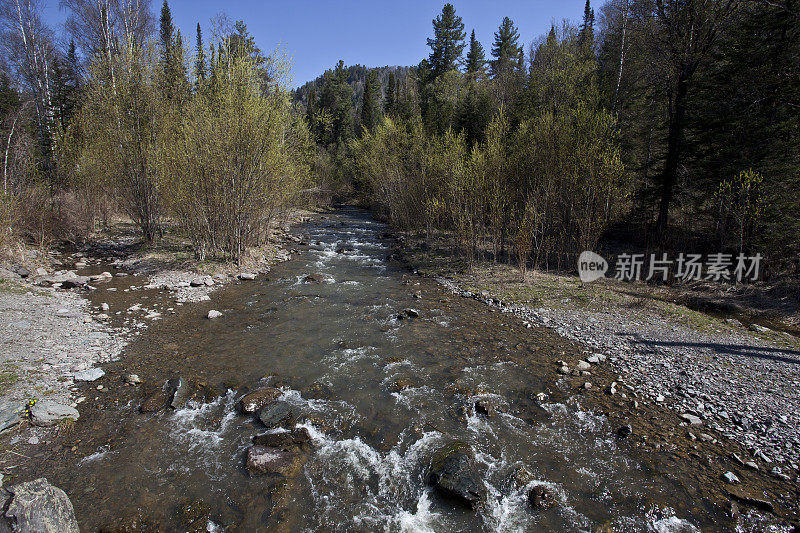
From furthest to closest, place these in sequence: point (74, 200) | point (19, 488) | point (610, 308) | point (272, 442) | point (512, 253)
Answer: point (512, 253) < point (74, 200) < point (610, 308) < point (272, 442) < point (19, 488)

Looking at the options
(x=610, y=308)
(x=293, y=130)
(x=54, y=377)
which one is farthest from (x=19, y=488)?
(x=293, y=130)

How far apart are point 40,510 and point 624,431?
7641 mm

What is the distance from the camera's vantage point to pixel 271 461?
5109 mm

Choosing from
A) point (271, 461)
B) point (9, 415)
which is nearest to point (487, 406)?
point (271, 461)

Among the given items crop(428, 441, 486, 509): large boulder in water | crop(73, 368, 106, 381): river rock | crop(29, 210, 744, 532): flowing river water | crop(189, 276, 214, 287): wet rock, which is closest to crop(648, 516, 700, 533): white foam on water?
crop(29, 210, 744, 532): flowing river water

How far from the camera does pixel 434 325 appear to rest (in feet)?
33.9

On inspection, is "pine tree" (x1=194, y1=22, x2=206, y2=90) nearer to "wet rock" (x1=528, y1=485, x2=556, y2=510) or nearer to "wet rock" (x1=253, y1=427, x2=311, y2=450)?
"wet rock" (x1=253, y1=427, x2=311, y2=450)

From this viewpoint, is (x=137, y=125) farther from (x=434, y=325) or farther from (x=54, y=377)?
(x=434, y=325)

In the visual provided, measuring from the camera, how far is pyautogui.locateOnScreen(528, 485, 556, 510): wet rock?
4.61m

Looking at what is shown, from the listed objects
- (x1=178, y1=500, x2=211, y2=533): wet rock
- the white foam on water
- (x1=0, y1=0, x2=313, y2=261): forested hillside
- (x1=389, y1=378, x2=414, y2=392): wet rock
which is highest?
(x1=0, y1=0, x2=313, y2=261): forested hillside

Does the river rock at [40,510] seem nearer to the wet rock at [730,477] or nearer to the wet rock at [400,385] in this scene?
the wet rock at [400,385]

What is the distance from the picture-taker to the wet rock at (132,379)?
6656mm

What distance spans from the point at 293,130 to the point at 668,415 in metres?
20.4

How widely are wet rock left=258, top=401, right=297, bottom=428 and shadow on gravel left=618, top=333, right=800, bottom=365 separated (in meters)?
8.45
